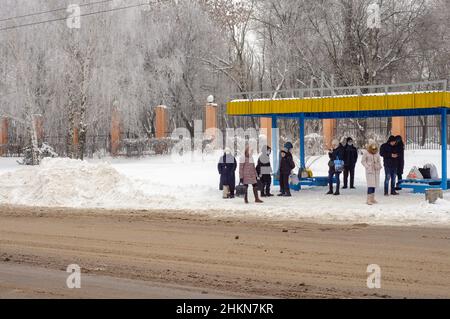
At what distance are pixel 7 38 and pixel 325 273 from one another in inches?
1299

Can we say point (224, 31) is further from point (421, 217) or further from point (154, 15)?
point (421, 217)

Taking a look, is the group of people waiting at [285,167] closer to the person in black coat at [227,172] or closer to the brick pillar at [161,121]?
the person in black coat at [227,172]

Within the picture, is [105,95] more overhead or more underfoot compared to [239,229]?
more overhead

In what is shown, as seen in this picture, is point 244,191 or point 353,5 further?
point 353,5

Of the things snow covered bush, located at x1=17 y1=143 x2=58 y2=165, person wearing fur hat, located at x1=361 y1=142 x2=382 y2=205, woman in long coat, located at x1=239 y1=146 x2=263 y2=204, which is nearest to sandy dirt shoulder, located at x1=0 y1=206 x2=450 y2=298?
woman in long coat, located at x1=239 y1=146 x2=263 y2=204

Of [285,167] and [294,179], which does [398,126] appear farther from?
[285,167]

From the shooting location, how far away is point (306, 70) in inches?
1593

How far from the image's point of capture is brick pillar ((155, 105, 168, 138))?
42.3 metres

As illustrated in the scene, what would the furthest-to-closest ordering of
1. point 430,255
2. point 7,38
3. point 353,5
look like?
point 7,38, point 353,5, point 430,255

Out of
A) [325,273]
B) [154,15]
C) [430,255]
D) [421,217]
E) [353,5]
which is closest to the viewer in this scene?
[325,273]

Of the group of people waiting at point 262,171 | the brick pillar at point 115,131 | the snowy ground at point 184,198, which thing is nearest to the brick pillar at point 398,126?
the snowy ground at point 184,198

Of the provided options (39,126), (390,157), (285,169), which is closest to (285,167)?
(285,169)
